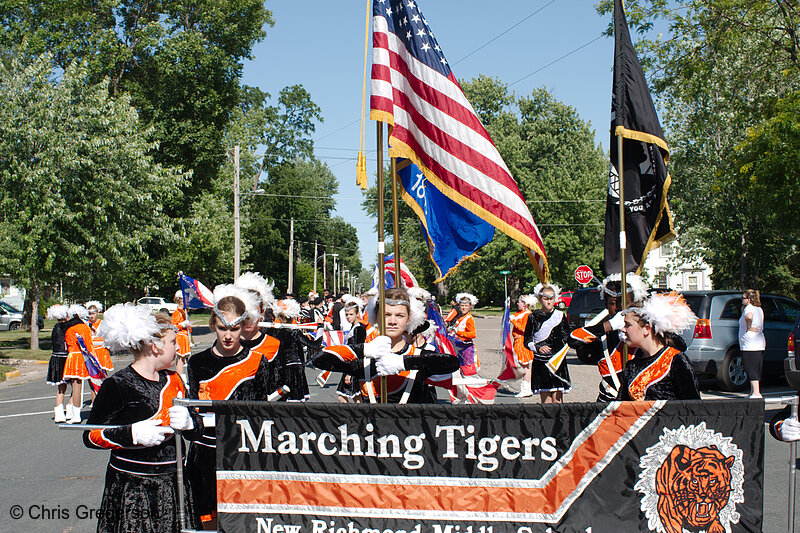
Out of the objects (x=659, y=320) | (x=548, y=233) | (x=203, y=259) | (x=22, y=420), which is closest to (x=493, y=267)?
(x=548, y=233)

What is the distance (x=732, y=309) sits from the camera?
43.2 feet

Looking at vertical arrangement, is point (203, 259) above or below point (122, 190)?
below

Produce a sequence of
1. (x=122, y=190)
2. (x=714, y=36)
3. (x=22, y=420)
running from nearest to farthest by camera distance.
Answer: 1. (x=22, y=420)
2. (x=714, y=36)
3. (x=122, y=190)

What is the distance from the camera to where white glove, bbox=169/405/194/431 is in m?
3.60

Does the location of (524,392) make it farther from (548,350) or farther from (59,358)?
(59,358)

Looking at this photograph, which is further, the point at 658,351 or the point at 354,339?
the point at 354,339

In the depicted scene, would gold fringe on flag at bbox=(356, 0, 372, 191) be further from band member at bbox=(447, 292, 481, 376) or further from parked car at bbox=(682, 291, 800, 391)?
parked car at bbox=(682, 291, 800, 391)

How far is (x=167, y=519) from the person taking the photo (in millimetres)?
3779

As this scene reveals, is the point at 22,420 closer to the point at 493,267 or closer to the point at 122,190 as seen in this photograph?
the point at 122,190

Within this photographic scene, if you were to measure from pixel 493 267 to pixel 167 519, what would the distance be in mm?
50568

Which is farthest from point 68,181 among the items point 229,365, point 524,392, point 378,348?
point 378,348

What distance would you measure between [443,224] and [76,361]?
24.5 feet

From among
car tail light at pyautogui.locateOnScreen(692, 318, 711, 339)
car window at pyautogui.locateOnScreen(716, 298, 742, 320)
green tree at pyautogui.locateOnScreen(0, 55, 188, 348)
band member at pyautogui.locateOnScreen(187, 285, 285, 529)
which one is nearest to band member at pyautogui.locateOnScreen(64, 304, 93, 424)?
band member at pyautogui.locateOnScreen(187, 285, 285, 529)

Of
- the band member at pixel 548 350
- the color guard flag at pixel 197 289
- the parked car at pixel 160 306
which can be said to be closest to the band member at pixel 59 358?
the parked car at pixel 160 306
